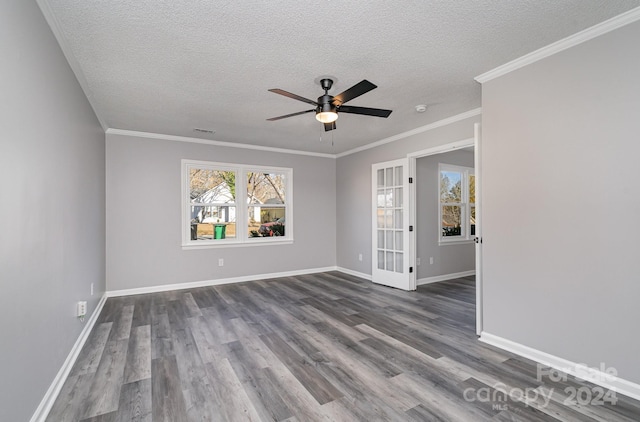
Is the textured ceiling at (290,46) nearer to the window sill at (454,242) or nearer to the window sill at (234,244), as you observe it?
Result: the window sill at (234,244)

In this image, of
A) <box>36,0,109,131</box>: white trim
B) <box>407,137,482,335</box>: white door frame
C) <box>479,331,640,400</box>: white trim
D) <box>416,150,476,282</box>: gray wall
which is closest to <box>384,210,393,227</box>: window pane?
<box>407,137,482,335</box>: white door frame

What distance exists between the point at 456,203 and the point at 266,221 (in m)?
3.89

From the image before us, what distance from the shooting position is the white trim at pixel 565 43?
2062 millimetres

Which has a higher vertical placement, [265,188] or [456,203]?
[265,188]

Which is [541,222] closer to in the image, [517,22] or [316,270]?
[517,22]

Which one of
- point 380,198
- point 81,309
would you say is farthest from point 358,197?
point 81,309

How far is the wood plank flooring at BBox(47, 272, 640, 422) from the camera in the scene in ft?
6.32

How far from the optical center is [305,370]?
8.04 feet

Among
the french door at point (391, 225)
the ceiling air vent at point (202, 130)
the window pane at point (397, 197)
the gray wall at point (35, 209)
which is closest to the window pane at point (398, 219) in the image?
the french door at point (391, 225)

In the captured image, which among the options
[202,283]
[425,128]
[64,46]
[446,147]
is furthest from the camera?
[202,283]

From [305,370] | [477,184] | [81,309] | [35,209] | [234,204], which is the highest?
[477,184]

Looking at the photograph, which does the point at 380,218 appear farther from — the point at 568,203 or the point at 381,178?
the point at 568,203

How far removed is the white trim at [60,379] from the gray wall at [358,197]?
4.35 meters

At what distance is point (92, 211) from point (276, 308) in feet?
8.35
